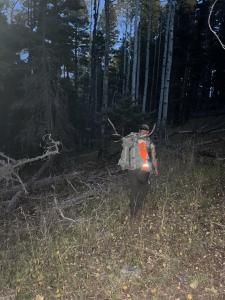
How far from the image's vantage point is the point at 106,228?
802cm

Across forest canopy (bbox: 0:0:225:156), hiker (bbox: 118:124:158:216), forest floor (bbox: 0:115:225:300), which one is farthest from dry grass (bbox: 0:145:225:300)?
forest canopy (bbox: 0:0:225:156)

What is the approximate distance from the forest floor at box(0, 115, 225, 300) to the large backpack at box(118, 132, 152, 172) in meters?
0.95

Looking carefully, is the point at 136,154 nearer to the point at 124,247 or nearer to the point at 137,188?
the point at 137,188

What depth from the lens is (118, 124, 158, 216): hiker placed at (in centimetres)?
812

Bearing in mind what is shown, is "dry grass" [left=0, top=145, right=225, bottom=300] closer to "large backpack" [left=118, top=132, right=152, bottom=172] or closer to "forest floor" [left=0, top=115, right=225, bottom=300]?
"forest floor" [left=0, top=115, right=225, bottom=300]

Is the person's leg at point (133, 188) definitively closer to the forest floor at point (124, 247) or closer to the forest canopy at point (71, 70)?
the forest floor at point (124, 247)

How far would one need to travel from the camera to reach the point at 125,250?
7.25m

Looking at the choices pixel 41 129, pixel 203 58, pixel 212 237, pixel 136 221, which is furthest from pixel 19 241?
pixel 203 58

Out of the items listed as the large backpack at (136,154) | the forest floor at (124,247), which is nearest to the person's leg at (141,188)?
the large backpack at (136,154)

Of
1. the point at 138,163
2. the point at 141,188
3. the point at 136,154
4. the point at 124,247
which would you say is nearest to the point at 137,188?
the point at 141,188

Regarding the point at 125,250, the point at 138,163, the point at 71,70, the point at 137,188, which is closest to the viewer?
the point at 125,250

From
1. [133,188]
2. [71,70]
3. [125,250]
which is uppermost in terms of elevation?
[71,70]

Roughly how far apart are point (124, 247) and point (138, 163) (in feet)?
5.41

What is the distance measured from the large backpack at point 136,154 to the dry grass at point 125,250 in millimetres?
993
